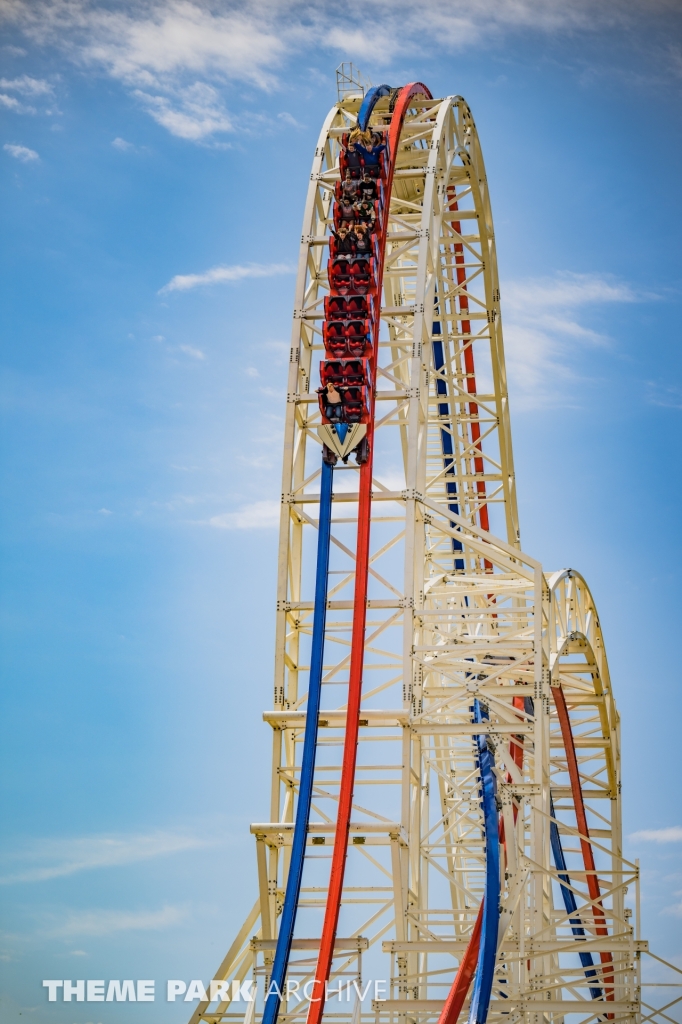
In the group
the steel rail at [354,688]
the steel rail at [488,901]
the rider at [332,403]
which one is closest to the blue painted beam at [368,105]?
the steel rail at [354,688]

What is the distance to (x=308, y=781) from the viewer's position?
25484 mm

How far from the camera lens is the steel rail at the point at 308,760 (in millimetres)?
24125

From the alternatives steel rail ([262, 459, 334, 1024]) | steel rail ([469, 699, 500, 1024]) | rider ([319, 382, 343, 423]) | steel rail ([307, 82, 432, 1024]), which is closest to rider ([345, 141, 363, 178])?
steel rail ([307, 82, 432, 1024])

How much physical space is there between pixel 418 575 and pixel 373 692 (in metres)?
2.31

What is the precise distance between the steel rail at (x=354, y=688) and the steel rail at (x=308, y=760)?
0.60 metres

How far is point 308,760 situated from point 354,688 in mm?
Result: 1457

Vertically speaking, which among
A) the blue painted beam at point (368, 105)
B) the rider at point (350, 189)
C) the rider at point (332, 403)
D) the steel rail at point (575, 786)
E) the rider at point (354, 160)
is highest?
the blue painted beam at point (368, 105)

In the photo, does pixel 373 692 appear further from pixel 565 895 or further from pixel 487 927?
pixel 565 895

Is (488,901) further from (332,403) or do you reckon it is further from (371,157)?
(371,157)

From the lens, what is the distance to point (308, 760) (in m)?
25.5

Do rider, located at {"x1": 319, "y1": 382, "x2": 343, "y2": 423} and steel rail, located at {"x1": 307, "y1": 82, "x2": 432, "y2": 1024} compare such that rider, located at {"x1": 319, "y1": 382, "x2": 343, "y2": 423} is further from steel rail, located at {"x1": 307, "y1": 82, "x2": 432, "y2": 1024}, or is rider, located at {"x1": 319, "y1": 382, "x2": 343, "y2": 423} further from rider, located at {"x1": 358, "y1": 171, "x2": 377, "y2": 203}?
rider, located at {"x1": 358, "y1": 171, "x2": 377, "y2": 203}

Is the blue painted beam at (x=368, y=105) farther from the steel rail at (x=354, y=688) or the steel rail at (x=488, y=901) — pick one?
the steel rail at (x=488, y=901)

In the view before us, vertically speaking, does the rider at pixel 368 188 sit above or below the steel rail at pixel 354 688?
above

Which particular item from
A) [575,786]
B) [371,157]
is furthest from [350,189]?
[575,786]
